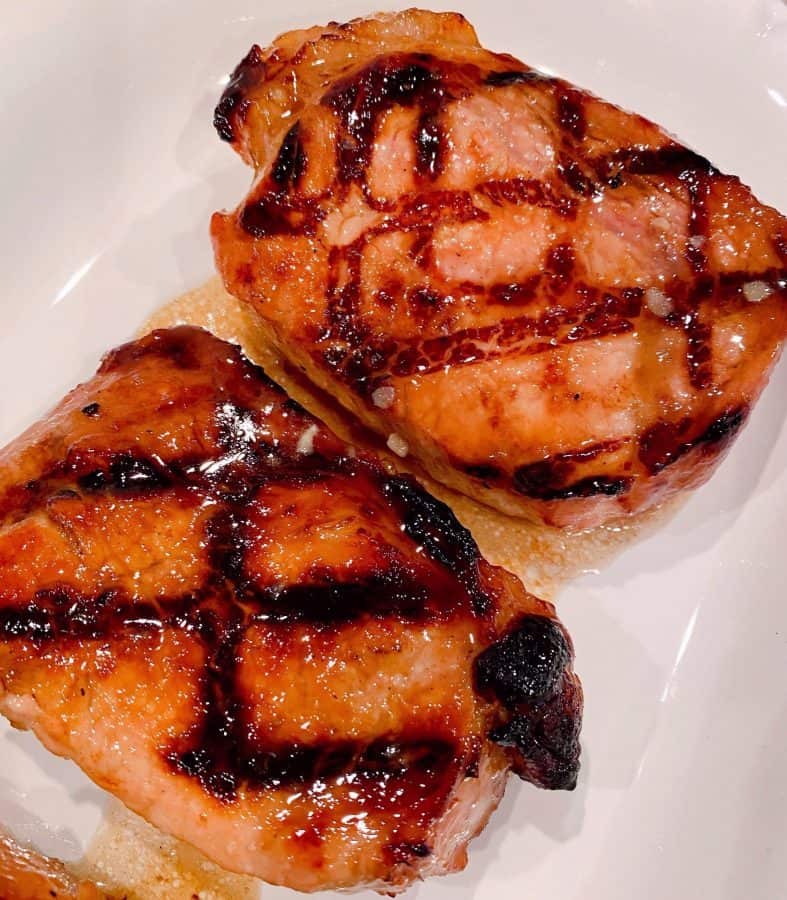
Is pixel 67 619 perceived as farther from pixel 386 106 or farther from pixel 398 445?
pixel 386 106

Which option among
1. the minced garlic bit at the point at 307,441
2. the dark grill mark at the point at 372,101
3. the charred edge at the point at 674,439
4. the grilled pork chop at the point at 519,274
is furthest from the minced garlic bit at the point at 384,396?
the charred edge at the point at 674,439

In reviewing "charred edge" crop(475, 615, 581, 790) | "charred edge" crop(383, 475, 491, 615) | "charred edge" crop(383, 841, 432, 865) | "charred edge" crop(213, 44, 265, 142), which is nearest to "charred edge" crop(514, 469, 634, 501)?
"charred edge" crop(383, 475, 491, 615)

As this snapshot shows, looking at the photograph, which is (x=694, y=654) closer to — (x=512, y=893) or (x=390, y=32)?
(x=512, y=893)

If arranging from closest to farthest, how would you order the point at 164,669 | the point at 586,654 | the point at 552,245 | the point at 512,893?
the point at 164,669 → the point at 552,245 → the point at 512,893 → the point at 586,654

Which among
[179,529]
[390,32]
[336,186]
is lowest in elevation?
[179,529]

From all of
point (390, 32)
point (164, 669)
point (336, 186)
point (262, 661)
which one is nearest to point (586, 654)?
point (262, 661)

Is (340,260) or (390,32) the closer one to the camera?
(340,260)

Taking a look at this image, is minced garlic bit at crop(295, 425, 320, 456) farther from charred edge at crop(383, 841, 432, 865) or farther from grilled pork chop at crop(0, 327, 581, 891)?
charred edge at crop(383, 841, 432, 865)

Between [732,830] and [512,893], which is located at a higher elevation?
[512,893]
